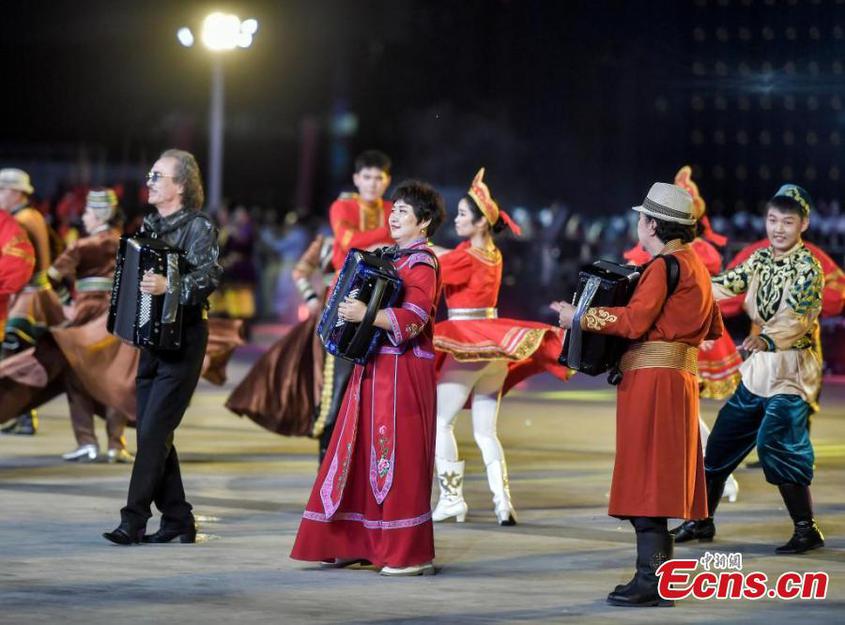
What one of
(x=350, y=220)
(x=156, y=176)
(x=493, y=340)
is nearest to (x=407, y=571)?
(x=493, y=340)

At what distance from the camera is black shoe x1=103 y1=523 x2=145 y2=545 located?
7.73 metres

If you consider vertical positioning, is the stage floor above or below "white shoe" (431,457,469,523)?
below

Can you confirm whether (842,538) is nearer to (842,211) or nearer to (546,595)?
(546,595)

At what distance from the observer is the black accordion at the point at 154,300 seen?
299 inches

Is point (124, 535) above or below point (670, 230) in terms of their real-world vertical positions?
below

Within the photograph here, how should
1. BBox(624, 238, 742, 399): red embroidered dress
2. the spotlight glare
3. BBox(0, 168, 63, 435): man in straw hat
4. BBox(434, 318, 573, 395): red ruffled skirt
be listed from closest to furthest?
1. BBox(434, 318, 573, 395): red ruffled skirt
2. BBox(624, 238, 742, 399): red embroidered dress
3. BBox(0, 168, 63, 435): man in straw hat
4. the spotlight glare

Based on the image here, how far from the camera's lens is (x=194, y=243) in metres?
7.80

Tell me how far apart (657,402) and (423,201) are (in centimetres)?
139

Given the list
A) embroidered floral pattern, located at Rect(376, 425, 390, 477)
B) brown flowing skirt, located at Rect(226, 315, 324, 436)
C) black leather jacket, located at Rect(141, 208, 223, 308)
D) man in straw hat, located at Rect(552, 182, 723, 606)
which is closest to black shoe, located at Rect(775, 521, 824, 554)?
man in straw hat, located at Rect(552, 182, 723, 606)

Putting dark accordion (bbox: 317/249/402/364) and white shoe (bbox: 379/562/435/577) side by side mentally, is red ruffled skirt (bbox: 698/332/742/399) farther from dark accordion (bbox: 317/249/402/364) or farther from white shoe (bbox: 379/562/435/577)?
dark accordion (bbox: 317/249/402/364)

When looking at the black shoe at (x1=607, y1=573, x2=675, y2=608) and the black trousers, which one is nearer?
the black shoe at (x1=607, y1=573, x2=675, y2=608)

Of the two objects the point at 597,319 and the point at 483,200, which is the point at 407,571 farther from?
the point at 483,200

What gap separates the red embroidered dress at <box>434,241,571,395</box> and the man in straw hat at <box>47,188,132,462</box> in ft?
9.55

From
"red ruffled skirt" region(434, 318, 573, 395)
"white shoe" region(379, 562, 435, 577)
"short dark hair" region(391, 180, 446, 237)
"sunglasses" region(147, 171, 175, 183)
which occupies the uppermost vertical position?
"sunglasses" region(147, 171, 175, 183)
